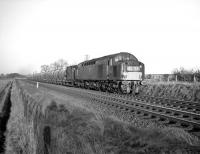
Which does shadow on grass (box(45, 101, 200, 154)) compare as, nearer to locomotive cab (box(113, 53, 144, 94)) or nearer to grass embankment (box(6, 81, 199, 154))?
grass embankment (box(6, 81, 199, 154))

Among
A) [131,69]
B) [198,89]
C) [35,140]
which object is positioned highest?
[131,69]

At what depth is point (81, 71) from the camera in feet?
94.5

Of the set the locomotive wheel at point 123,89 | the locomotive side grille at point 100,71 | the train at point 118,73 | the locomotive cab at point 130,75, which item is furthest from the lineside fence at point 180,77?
the locomotive side grille at point 100,71

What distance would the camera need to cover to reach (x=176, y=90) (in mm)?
17875

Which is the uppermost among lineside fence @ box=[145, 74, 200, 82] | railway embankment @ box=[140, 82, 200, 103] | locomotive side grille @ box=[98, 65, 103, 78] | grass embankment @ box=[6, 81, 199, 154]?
locomotive side grille @ box=[98, 65, 103, 78]

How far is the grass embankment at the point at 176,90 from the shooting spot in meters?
16.0

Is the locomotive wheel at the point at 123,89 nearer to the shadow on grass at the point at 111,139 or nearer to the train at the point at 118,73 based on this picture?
the train at the point at 118,73

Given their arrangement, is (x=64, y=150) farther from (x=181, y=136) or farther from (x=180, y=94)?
(x=180, y=94)

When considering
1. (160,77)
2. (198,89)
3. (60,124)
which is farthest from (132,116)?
(160,77)

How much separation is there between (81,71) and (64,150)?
23.6 meters

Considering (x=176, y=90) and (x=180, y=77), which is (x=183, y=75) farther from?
(x=176, y=90)

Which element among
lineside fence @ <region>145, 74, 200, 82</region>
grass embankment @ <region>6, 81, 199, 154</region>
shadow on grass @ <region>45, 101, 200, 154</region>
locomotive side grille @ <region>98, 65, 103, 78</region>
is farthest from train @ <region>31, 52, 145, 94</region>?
shadow on grass @ <region>45, 101, 200, 154</region>

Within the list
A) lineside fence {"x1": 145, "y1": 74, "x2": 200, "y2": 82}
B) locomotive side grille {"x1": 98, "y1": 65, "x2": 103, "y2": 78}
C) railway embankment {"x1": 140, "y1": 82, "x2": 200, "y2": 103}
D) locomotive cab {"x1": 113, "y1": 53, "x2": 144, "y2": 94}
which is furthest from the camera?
lineside fence {"x1": 145, "y1": 74, "x2": 200, "y2": 82}

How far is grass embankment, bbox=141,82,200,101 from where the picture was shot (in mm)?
15990
